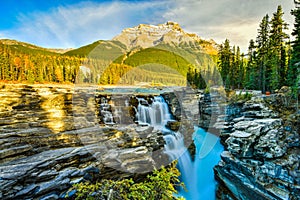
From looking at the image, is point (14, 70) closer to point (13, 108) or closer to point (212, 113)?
point (13, 108)

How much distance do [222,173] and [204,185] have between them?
7.80 ft

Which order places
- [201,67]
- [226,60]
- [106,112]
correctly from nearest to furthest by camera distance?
[106,112] < [226,60] < [201,67]

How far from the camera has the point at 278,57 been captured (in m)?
23.4

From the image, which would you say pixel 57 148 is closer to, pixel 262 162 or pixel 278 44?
pixel 262 162

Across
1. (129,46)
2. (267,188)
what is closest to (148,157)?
(267,188)

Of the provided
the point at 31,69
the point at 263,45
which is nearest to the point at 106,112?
the point at 263,45

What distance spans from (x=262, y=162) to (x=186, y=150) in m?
6.14

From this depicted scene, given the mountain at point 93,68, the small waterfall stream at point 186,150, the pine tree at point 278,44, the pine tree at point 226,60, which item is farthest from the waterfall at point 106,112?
the mountain at point 93,68

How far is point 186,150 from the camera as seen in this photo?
14703 millimetres

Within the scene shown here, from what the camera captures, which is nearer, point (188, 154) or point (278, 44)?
point (188, 154)

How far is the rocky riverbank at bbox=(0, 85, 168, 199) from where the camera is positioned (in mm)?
7559

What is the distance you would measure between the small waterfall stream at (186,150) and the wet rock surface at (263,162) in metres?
1.61

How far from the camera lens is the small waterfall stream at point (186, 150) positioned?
504 inches

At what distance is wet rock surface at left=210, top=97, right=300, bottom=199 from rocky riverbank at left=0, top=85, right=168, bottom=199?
15.3 ft
